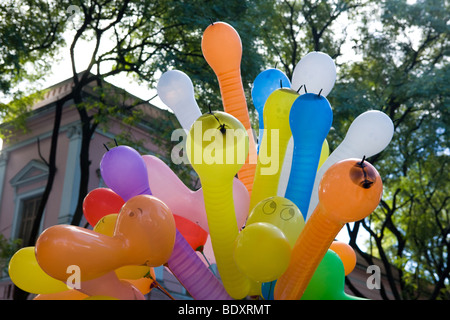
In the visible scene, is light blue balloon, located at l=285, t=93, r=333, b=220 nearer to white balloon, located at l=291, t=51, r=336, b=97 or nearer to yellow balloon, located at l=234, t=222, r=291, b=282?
yellow balloon, located at l=234, t=222, r=291, b=282

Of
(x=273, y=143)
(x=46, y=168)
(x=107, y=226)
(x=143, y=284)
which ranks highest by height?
(x=46, y=168)

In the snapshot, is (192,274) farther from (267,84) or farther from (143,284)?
(267,84)

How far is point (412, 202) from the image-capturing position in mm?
13031

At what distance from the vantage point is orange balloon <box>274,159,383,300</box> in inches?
84.4

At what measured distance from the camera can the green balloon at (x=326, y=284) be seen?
2.63 meters

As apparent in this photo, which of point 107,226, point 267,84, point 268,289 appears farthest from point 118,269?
point 267,84

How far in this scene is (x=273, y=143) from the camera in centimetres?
292

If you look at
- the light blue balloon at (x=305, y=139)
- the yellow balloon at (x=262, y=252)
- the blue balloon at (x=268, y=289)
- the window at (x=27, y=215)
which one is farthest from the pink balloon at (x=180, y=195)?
the window at (x=27, y=215)

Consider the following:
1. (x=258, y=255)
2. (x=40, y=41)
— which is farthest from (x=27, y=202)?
(x=258, y=255)

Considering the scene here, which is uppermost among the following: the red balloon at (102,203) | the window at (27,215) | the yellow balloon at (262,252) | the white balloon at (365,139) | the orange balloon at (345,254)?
the window at (27,215)

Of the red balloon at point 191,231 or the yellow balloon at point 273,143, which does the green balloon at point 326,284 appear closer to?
the yellow balloon at point 273,143

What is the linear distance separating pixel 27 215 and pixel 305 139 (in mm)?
12874

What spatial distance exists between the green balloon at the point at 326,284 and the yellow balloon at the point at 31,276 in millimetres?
1252
